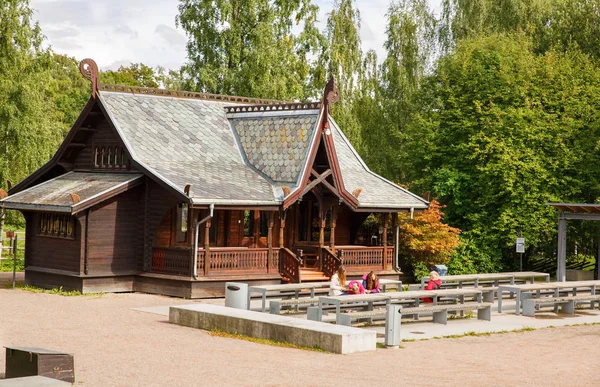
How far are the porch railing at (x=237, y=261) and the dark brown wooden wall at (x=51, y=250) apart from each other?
3845 mm

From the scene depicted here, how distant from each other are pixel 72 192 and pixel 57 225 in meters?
1.28

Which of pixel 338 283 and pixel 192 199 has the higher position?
pixel 192 199

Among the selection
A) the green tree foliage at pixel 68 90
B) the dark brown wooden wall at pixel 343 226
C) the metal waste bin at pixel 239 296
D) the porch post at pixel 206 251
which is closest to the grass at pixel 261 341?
the metal waste bin at pixel 239 296

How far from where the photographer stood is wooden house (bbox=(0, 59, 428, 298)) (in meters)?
30.2

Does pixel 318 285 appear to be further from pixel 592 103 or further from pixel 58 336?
pixel 592 103

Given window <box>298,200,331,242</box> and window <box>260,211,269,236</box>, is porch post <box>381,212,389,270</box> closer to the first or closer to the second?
window <box>298,200,331,242</box>

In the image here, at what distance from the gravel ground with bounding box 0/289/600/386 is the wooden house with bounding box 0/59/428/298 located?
6.30 metres

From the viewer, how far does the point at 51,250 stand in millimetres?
31234

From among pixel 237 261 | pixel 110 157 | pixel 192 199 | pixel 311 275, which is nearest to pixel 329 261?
pixel 311 275

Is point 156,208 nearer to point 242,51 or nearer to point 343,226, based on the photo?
point 343,226

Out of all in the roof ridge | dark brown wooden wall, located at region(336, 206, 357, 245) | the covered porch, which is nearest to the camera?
the covered porch

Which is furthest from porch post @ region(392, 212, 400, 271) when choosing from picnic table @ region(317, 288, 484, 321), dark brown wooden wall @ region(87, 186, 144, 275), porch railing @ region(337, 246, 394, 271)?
picnic table @ region(317, 288, 484, 321)

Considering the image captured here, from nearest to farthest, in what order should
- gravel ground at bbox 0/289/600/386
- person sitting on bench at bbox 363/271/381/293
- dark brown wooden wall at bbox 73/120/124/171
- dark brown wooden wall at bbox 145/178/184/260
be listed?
gravel ground at bbox 0/289/600/386
person sitting on bench at bbox 363/271/381/293
dark brown wooden wall at bbox 145/178/184/260
dark brown wooden wall at bbox 73/120/124/171

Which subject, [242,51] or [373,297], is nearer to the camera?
[373,297]
